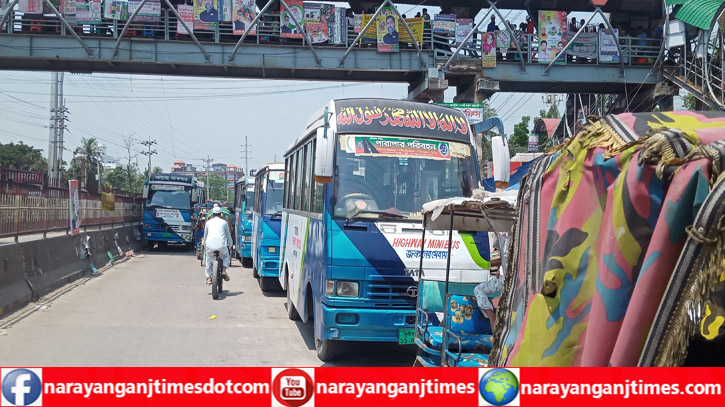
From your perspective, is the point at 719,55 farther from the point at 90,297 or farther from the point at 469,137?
the point at 90,297

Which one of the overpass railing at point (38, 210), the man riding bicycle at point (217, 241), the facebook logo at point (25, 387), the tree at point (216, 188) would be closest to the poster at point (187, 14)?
the overpass railing at point (38, 210)

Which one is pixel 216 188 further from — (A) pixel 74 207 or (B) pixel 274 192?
(B) pixel 274 192

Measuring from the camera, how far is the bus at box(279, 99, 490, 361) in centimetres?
683

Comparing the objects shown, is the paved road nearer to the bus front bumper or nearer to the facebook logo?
the bus front bumper

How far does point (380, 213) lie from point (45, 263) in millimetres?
8575

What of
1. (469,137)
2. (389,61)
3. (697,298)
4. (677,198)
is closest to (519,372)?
(697,298)

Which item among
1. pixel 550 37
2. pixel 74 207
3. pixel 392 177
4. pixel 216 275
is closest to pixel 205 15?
pixel 74 207

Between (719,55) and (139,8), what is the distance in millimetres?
21122

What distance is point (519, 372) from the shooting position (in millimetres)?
2232

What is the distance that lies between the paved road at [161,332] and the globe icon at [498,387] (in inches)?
214

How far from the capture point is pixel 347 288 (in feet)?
22.5

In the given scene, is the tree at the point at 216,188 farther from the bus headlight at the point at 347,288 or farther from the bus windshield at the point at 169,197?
the bus headlight at the point at 347,288

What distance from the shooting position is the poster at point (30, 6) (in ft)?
73.3

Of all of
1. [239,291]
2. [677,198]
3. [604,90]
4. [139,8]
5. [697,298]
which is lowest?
[239,291]
